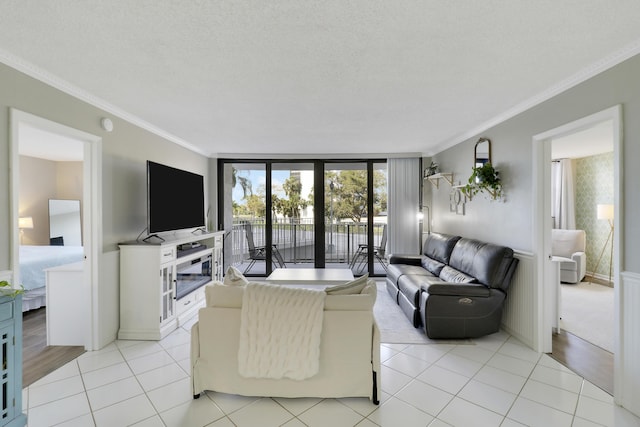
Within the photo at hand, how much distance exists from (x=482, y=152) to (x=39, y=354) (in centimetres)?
526

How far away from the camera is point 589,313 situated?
3734mm

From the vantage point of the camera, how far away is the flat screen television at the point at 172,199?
3.22 meters

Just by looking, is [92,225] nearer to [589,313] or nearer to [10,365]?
[10,365]

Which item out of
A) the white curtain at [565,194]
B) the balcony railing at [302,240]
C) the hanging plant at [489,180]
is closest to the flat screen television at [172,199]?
the balcony railing at [302,240]

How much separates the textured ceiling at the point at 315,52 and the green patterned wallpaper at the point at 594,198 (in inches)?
153

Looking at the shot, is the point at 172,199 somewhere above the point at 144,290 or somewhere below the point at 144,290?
above

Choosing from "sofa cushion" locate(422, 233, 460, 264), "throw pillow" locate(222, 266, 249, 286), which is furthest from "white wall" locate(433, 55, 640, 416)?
"throw pillow" locate(222, 266, 249, 286)

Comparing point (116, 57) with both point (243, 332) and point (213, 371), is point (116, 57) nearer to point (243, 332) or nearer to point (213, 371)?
point (243, 332)

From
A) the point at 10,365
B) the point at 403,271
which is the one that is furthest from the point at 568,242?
the point at 10,365

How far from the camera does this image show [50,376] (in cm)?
235

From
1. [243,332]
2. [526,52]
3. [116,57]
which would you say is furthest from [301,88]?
[243,332]

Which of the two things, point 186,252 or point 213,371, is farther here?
point 186,252

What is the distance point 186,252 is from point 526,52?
386cm

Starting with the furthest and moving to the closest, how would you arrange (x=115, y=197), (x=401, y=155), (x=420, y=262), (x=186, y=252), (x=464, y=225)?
(x=401, y=155) → (x=420, y=262) → (x=464, y=225) → (x=186, y=252) → (x=115, y=197)
